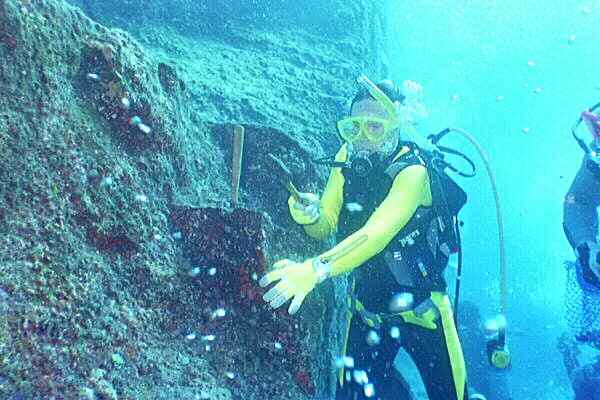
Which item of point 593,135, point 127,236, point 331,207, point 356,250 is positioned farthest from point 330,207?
point 593,135

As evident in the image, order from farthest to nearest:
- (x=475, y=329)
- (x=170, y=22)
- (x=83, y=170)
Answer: (x=475, y=329), (x=170, y=22), (x=83, y=170)

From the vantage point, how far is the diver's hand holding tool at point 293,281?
108 inches

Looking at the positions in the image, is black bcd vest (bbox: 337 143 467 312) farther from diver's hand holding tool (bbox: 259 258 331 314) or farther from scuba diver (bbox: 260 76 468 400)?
diver's hand holding tool (bbox: 259 258 331 314)

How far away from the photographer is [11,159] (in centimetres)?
243

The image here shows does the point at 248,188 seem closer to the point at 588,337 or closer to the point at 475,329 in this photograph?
the point at 588,337

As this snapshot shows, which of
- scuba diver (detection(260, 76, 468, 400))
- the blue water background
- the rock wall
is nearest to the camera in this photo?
the rock wall

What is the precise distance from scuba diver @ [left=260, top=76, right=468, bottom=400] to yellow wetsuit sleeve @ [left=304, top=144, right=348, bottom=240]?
16mm

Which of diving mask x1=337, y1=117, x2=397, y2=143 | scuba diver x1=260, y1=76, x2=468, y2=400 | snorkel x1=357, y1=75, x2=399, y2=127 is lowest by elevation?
scuba diver x1=260, y1=76, x2=468, y2=400

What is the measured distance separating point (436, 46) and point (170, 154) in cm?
4332

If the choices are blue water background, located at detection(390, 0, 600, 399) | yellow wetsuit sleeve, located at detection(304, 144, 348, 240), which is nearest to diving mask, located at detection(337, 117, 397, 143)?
yellow wetsuit sleeve, located at detection(304, 144, 348, 240)

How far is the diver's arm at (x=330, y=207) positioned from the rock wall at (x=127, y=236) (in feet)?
0.60

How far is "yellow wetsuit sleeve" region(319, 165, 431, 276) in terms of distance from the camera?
3.15 meters

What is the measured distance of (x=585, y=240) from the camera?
440 cm

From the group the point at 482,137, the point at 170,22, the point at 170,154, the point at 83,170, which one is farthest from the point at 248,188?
the point at 482,137
